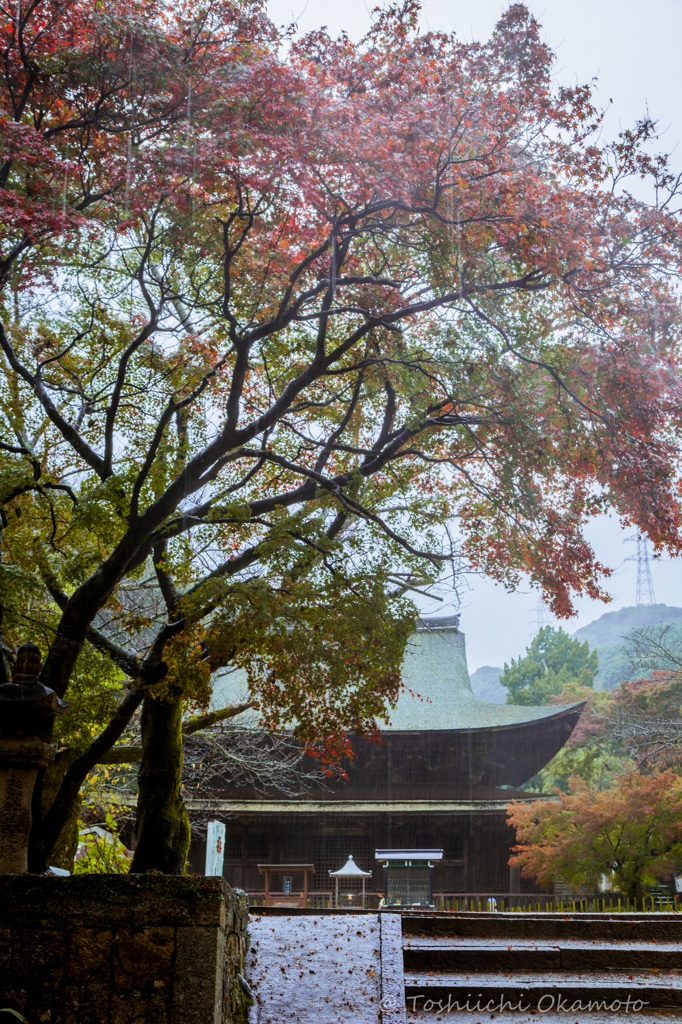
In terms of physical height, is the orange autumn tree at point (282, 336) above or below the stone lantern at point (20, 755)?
above

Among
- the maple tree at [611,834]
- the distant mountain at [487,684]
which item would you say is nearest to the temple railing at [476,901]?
the maple tree at [611,834]

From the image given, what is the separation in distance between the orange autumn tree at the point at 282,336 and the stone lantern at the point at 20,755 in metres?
1.30

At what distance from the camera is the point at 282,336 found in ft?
25.6

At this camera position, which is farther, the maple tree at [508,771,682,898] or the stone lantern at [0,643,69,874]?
the maple tree at [508,771,682,898]

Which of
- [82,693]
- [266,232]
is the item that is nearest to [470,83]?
[266,232]

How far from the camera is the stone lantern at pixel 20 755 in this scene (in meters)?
4.29

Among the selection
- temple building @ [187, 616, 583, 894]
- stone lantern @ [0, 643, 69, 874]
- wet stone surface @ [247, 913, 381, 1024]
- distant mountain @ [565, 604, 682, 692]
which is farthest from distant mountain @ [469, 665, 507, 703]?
A: stone lantern @ [0, 643, 69, 874]

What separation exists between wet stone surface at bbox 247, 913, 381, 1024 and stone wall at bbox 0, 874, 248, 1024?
86cm

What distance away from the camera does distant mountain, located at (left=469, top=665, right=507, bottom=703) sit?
193 ft

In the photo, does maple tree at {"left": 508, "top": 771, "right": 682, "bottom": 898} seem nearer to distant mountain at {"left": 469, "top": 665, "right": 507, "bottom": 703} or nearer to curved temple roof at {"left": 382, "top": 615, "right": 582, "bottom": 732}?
curved temple roof at {"left": 382, "top": 615, "right": 582, "bottom": 732}

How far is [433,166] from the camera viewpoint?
252 inches

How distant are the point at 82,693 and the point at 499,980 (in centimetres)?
408

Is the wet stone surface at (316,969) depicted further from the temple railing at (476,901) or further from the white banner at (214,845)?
the temple railing at (476,901)

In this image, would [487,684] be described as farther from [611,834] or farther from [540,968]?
[540,968]
